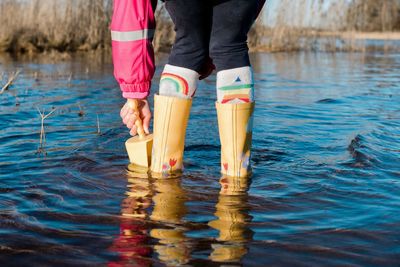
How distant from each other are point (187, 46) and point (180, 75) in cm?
13

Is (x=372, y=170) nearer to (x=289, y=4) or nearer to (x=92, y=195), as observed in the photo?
(x=92, y=195)

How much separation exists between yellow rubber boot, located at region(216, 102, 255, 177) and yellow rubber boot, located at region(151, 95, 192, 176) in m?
0.18

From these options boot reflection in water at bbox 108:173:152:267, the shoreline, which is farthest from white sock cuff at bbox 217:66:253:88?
the shoreline

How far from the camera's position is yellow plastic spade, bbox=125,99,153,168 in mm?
2979

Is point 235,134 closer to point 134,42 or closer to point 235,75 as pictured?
point 235,75

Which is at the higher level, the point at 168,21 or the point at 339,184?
the point at 168,21

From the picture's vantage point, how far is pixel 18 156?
335 centimetres

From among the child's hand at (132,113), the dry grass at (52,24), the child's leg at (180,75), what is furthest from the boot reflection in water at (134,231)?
the dry grass at (52,24)

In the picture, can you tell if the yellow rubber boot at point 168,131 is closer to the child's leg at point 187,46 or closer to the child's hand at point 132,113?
the child's leg at point 187,46

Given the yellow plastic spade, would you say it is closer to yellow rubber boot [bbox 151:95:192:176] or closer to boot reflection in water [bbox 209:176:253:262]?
yellow rubber boot [bbox 151:95:192:176]

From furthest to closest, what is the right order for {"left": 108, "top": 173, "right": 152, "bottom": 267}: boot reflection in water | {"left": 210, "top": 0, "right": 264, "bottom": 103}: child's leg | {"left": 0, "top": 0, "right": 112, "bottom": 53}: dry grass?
{"left": 0, "top": 0, "right": 112, "bottom": 53}: dry grass < {"left": 210, "top": 0, "right": 264, "bottom": 103}: child's leg < {"left": 108, "top": 173, "right": 152, "bottom": 267}: boot reflection in water

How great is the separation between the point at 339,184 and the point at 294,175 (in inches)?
9.9

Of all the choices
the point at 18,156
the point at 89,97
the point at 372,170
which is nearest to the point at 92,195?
the point at 18,156

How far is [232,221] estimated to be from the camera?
2234 mm
